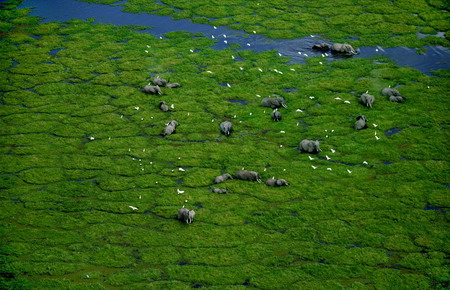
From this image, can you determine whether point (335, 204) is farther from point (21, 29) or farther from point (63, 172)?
point (21, 29)

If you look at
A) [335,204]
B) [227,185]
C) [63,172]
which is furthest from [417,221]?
[63,172]

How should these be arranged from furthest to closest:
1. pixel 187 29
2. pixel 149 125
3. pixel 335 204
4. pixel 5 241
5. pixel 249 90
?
pixel 187 29 < pixel 249 90 < pixel 149 125 < pixel 335 204 < pixel 5 241

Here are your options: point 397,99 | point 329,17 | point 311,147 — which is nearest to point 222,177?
point 311,147

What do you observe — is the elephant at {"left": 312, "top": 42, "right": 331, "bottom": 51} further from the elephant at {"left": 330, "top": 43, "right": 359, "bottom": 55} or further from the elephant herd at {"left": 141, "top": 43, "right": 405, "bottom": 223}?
the elephant at {"left": 330, "top": 43, "right": 359, "bottom": 55}

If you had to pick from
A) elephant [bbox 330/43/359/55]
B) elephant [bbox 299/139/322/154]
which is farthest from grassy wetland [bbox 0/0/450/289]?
elephant [bbox 330/43/359/55]

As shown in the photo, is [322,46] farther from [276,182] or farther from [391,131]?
[276,182]

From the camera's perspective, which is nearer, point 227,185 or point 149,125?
point 227,185
